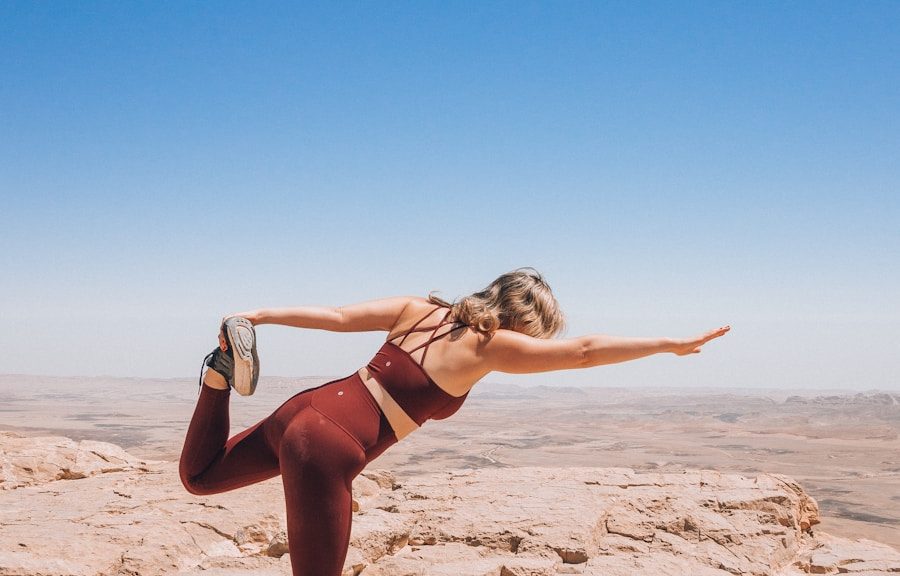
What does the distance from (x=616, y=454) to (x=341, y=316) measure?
3945 centimetres

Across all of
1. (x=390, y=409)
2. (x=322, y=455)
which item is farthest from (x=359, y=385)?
(x=322, y=455)

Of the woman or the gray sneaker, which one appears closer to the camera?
the woman

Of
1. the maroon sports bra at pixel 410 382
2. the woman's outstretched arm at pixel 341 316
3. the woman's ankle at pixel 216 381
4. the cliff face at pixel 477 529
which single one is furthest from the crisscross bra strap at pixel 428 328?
the cliff face at pixel 477 529

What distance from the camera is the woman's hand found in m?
2.66

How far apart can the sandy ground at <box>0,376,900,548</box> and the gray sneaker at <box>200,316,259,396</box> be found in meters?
21.4

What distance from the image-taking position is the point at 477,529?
4.77 metres

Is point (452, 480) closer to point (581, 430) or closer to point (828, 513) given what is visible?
point (828, 513)

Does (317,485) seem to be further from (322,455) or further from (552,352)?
(552,352)

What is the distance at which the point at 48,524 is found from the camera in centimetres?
470

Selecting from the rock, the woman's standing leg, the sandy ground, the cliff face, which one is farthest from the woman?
the sandy ground

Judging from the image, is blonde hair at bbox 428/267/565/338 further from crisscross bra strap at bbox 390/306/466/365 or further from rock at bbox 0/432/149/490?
rock at bbox 0/432/149/490

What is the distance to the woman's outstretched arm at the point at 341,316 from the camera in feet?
8.39

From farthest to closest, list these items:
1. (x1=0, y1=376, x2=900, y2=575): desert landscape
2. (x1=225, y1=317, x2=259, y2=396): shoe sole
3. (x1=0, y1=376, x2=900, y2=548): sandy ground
→ (x1=0, y1=376, x2=900, y2=548): sandy ground → (x1=0, y1=376, x2=900, y2=575): desert landscape → (x1=225, y1=317, x2=259, y2=396): shoe sole

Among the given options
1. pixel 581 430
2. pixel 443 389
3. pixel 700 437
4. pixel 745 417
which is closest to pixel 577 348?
pixel 443 389
